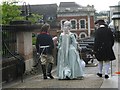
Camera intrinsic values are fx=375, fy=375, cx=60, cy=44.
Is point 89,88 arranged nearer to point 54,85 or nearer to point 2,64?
point 54,85

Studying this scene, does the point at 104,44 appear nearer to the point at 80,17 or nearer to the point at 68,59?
the point at 68,59

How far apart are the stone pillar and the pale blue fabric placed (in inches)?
64.7

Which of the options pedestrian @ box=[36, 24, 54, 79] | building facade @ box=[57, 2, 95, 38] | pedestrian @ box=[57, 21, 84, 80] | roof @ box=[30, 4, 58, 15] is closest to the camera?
pedestrian @ box=[57, 21, 84, 80]

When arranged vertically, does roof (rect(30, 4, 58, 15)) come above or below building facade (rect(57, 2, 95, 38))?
above

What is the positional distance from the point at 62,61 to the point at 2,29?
1911 mm

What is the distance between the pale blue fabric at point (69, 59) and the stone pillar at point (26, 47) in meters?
1.64

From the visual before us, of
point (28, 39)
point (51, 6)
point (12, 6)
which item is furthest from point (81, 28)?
point (28, 39)

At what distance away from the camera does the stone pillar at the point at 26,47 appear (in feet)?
39.0

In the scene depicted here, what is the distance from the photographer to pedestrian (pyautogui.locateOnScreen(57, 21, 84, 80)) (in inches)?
411

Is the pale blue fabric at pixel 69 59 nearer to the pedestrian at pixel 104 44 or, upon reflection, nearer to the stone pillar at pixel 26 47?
the pedestrian at pixel 104 44

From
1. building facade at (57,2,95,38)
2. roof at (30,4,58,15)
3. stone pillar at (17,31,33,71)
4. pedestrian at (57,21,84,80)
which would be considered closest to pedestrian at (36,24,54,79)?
pedestrian at (57,21,84,80)

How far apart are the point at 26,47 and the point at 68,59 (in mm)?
2068

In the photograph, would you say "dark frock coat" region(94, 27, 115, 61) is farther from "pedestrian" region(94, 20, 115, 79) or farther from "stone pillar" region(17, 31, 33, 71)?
"stone pillar" region(17, 31, 33, 71)

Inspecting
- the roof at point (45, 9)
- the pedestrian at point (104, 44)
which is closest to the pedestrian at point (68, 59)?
the pedestrian at point (104, 44)
